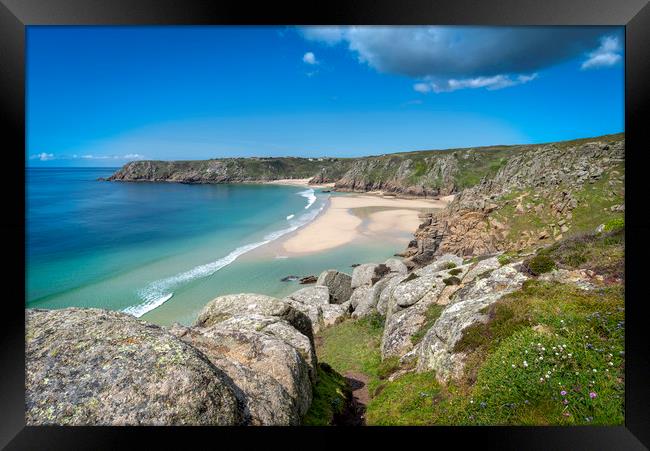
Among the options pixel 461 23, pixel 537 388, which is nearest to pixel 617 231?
pixel 537 388

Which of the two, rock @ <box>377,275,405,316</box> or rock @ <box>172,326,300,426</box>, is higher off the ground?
rock @ <box>172,326,300,426</box>

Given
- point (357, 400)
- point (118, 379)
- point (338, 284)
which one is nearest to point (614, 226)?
point (357, 400)

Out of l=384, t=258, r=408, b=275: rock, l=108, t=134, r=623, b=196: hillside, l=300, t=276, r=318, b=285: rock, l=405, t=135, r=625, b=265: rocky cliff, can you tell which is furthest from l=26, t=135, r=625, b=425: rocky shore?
l=108, t=134, r=623, b=196: hillside

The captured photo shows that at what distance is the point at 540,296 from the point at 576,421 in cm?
224

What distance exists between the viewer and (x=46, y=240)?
123 ft

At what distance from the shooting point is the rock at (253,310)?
8547 millimetres

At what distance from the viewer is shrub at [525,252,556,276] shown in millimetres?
7537

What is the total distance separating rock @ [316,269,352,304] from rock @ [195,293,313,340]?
1124cm

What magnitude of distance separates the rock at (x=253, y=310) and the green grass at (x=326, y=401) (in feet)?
4.55

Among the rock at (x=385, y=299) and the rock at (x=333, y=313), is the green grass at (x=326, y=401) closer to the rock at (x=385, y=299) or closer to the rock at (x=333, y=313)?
the rock at (x=385, y=299)

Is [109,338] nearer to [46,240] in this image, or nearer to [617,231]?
[617,231]

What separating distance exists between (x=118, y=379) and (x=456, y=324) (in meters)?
5.56

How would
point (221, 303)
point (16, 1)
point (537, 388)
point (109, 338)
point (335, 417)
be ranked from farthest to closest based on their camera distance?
point (221, 303), point (335, 417), point (16, 1), point (537, 388), point (109, 338)

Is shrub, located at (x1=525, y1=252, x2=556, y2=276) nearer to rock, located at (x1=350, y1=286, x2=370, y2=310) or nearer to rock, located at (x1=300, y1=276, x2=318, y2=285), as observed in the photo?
rock, located at (x1=350, y1=286, x2=370, y2=310)
